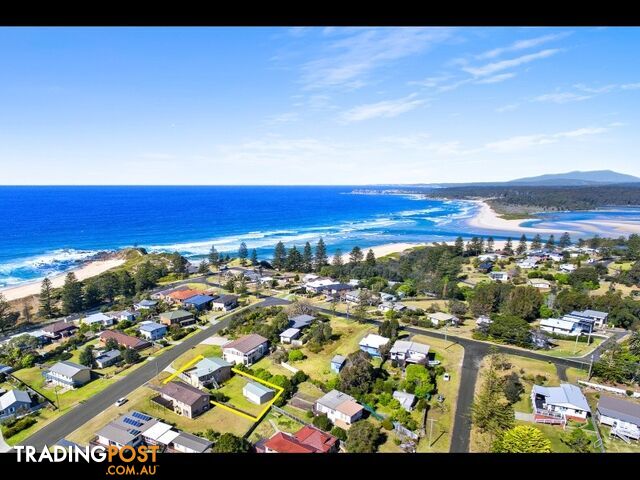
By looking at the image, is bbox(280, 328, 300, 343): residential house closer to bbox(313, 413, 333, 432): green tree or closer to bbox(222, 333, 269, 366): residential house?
bbox(222, 333, 269, 366): residential house

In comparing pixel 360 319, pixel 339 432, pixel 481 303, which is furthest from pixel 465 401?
pixel 481 303

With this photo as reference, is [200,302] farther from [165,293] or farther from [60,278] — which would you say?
[60,278]

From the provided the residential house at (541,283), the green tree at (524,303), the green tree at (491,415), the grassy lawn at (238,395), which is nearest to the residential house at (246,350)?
the grassy lawn at (238,395)

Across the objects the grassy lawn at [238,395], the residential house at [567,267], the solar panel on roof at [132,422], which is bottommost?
the grassy lawn at [238,395]

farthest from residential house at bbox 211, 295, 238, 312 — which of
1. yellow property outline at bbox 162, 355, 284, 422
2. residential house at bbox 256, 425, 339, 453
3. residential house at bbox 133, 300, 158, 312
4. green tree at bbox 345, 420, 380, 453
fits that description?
green tree at bbox 345, 420, 380, 453

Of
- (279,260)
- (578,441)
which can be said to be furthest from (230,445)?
(279,260)

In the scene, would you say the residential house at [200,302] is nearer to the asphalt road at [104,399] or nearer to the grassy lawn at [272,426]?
the asphalt road at [104,399]
